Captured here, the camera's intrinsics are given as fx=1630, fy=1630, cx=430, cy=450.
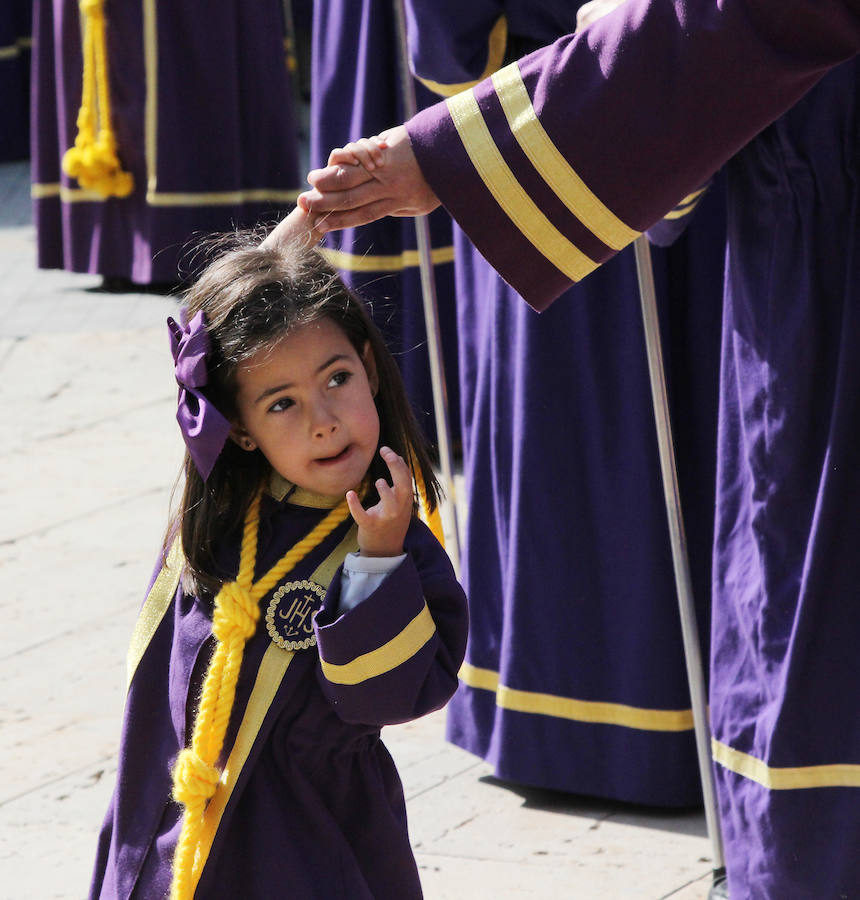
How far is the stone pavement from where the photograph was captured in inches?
108

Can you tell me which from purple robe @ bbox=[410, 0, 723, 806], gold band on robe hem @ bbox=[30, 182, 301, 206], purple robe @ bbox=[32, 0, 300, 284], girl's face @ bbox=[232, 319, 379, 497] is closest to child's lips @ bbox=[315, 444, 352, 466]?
girl's face @ bbox=[232, 319, 379, 497]

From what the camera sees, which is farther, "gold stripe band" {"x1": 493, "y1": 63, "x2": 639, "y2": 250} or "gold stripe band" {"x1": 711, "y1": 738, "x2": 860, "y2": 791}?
"gold stripe band" {"x1": 711, "y1": 738, "x2": 860, "y2": 791}

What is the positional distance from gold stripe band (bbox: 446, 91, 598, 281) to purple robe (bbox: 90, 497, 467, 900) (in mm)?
383

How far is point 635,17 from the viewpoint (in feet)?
6.23

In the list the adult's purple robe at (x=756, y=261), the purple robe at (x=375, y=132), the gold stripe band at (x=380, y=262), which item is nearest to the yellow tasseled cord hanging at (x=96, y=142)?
the purple robe at (x=375, y=132)

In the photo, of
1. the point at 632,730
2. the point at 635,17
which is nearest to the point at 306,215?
the point at 635,17

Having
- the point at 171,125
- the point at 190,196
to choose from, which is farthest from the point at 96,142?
the point at 190,196

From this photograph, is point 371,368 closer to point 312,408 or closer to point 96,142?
point 312,408

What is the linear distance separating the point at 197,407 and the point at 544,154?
1.67 ft

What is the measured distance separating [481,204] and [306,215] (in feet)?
0.69

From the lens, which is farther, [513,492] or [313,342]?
[513,492]

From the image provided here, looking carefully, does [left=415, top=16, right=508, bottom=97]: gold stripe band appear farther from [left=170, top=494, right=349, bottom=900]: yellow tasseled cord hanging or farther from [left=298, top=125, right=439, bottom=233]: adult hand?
[left=170, top=494, right=349, bottom=900]: yellow tasseled cord hanging

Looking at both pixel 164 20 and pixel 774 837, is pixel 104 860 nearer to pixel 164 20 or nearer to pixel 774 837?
pixel 774 837

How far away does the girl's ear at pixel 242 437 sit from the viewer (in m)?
1.88
